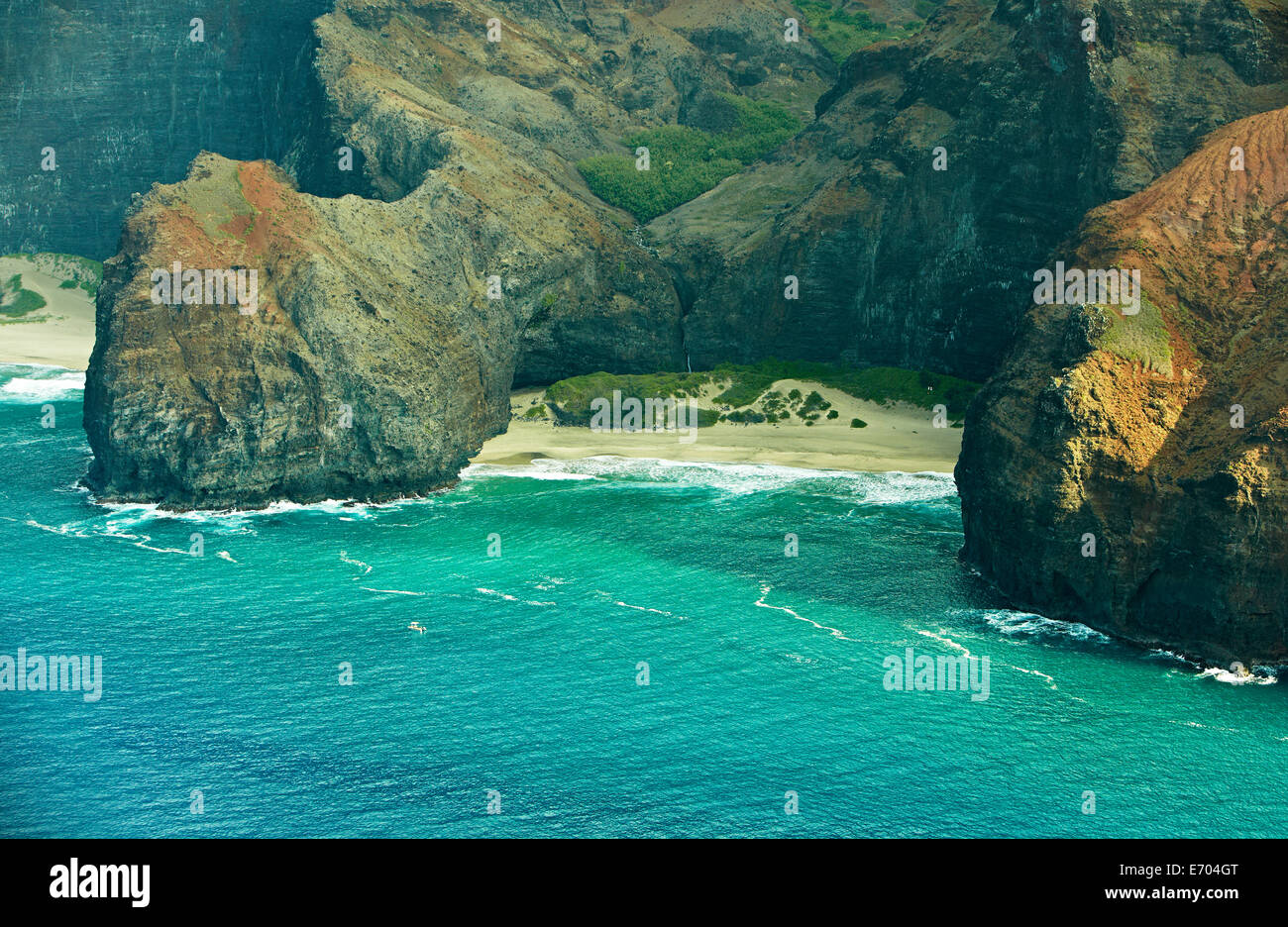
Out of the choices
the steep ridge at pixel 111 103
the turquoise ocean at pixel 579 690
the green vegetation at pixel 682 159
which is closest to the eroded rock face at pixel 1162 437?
the turquoise ocean at pixel 579 690

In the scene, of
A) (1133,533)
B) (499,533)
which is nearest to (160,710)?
(499,533)

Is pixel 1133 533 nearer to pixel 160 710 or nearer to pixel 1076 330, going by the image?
pixel 1076 330

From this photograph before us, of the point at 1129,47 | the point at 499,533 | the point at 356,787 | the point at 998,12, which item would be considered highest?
the point at 998,12

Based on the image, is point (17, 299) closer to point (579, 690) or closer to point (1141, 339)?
point (579, 690)

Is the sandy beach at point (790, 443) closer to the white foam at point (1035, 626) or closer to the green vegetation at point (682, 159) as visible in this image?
the white foam at point (1035, 626)

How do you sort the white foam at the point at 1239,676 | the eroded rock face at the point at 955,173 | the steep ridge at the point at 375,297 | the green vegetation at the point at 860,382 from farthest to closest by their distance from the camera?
the green vegetation at the point at 860,382
the eroded rock face at the point at 955,173
the steep ridge at the point at 375,297
the white foam at the point at 1239,676

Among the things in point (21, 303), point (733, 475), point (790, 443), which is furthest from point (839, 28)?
point (733, 475)
